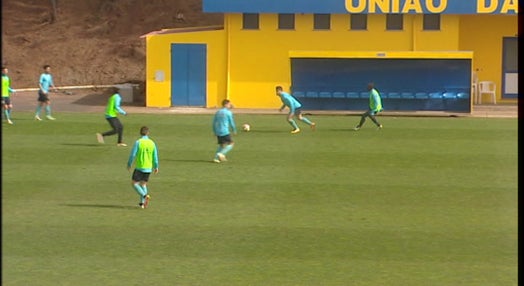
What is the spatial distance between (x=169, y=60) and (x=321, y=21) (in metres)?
6.04

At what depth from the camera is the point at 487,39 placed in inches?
1526

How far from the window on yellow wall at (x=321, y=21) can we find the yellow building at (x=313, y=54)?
39 millimetres

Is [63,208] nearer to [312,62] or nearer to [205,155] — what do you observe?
[205,155]

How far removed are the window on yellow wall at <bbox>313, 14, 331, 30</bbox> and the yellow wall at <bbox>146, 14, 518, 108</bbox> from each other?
6.2 inches

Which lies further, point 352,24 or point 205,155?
point 352,24

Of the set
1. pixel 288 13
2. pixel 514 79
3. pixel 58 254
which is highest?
pixel 288 13

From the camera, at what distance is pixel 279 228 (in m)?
15.6

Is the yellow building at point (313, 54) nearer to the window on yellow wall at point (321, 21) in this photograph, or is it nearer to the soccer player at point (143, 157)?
the window on yellow wall at point (321, 21)

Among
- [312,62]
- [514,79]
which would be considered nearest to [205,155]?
[312,62]

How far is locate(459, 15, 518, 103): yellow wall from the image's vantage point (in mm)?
38531

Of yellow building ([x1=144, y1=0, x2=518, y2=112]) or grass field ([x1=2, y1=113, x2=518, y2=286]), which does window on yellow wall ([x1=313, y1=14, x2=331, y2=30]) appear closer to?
yellow building ([x1=144, y1=0, x2=518, y2=112])

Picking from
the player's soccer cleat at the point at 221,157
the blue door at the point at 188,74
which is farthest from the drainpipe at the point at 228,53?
the player's soccer cleat at the point at 221,157

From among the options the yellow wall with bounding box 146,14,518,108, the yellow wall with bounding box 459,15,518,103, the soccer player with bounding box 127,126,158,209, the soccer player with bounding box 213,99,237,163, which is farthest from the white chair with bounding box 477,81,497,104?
the soccer player with bounding box 127,126,158,209

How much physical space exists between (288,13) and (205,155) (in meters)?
13.7
